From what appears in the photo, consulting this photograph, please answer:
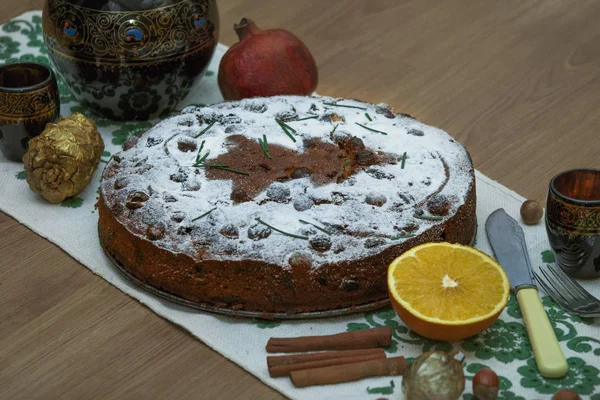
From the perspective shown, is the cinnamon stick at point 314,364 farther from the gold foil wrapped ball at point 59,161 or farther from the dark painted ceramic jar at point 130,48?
the dark painted ceramic jar at point 130,48

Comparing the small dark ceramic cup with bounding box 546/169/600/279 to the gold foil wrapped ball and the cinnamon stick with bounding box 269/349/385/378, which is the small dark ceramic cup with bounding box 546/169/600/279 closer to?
the cinnamon stick with bounding box 269/349/385/378

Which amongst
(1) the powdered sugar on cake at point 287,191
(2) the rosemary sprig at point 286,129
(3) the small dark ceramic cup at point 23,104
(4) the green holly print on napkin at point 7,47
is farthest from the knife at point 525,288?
(4) the green holly print on napkin at point 7,47

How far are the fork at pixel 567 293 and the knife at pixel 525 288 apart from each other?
44 mm

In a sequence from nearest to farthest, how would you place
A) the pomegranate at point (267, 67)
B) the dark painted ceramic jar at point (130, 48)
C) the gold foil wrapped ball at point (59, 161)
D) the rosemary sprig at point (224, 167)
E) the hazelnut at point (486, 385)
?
the hazelnut at point (486, 385) → the rosemary sprig at point (224, 167) → the gold foil wrapped ball at point (59, 161) → the dark painted ceramic jar at point (130, 48) → the pomegranate at point (267, 67)

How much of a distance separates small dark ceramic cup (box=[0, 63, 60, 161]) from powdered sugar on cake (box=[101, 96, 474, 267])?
26cm

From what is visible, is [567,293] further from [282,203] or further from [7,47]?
[7,47]

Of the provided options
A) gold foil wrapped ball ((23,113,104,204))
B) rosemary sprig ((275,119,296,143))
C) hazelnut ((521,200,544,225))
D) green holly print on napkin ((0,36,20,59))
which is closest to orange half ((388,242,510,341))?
hazelnut ((521,200,544,225))

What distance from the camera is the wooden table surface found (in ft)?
5.47


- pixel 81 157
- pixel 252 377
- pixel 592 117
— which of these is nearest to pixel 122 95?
pixel 81 157

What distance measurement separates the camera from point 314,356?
1651 mm

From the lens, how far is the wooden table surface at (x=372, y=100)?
1667 mm

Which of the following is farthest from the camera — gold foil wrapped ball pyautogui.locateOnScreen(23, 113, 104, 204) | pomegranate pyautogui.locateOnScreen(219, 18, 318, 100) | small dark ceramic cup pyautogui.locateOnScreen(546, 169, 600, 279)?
pomegranate pyautogui.locateOnScreen(219, 18, 318, 100)

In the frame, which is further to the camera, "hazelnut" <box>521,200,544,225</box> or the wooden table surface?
"hazelnut" <box>521,200,544,225</box>

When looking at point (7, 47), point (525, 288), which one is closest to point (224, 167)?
point (525, 288)
